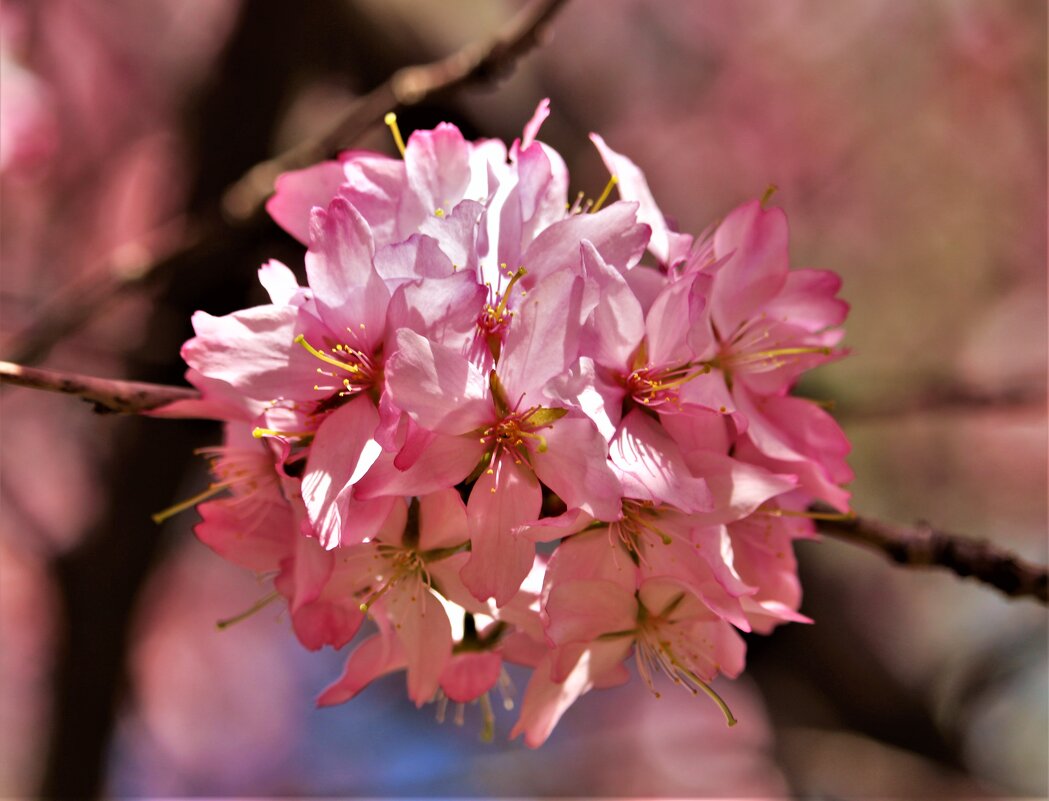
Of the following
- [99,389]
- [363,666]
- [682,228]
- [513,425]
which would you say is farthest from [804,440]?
[682,228]

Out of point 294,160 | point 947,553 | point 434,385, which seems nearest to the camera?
point 434,385

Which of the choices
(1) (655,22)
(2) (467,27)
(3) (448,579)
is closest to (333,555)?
(3) (448,579)

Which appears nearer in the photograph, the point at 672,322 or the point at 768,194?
the point at 672,322

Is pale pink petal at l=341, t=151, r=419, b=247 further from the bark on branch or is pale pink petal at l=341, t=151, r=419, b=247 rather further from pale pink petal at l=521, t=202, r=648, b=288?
the bark on branch

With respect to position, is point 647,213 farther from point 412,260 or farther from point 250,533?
point 250,533

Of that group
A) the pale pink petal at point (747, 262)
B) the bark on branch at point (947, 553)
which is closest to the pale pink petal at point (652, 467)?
the pale pink petal at point (747, 262)

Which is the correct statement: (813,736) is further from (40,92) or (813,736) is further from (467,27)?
(40,92)
